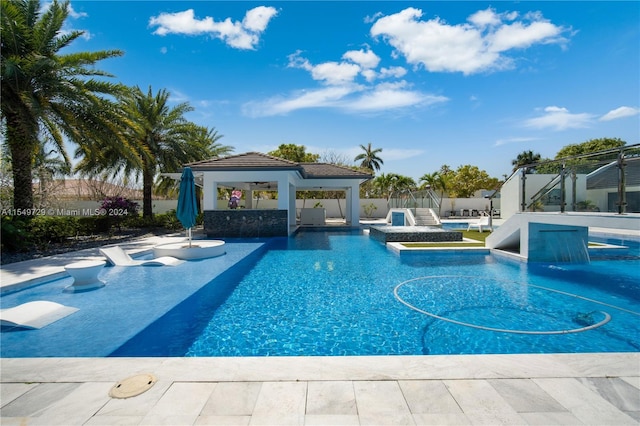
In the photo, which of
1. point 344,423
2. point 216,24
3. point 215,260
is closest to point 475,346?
point 344,423

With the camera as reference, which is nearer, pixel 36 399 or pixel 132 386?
pixel 36 399

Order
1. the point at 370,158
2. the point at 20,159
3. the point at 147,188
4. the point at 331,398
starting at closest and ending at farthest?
the point at 331,398, the point at 20,159, the point at 147,188, the point at 370,158

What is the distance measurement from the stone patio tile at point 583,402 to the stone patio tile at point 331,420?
1.92 m

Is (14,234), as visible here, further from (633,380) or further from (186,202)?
(633,380)

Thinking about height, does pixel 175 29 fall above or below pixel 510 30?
above

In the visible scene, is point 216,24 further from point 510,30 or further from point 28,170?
point 510,30

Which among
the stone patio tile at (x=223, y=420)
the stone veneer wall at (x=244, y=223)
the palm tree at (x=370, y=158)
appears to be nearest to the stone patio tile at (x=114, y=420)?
the stone patio tile at (x=223, y=420)

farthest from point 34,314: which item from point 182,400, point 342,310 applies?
point 342,310

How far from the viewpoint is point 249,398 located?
306 centimetres

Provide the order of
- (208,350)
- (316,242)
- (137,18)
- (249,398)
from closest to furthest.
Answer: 1. (249,398)
2. (208,350)
3. (137,18)
4. (316,242)

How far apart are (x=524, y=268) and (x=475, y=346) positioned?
684 centimetres

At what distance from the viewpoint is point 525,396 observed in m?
3.04

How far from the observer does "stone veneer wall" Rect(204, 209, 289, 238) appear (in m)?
18.1

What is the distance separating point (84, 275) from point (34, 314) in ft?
8.28
